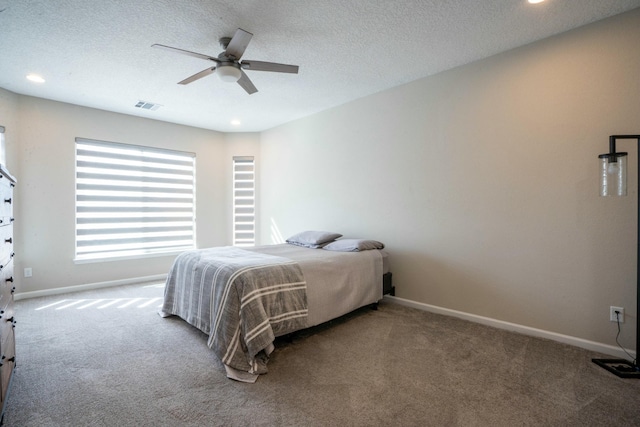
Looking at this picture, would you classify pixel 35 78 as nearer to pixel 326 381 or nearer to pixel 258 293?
pixel 258 293

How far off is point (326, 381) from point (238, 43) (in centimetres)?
244

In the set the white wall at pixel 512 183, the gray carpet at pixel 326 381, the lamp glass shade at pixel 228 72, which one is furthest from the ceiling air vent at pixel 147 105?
the gray carpet at pixel 326 381

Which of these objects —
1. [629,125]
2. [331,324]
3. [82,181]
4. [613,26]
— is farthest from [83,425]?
[613,26]

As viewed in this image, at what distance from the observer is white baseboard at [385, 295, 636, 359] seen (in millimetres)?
2267

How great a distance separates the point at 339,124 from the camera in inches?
165

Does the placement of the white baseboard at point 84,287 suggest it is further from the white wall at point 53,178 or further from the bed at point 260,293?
the bed at point 260,293

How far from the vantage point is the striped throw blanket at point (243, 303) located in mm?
2080

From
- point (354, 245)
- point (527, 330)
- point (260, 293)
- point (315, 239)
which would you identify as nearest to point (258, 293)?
point (260, 293)

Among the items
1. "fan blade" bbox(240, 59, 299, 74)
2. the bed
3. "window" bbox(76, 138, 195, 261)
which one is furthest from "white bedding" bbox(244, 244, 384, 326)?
"window" bbox(76, 138, 195, 261)

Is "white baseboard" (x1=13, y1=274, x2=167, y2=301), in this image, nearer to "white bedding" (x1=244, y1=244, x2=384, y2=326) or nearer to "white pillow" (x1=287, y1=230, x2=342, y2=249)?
"white bedding" (x1=244, y1=244, x2=384, y2=326)

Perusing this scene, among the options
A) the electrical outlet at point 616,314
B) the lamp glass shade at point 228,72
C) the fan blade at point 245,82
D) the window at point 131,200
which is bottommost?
the electrical outlet at point 616,314

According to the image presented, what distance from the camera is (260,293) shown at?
224cm

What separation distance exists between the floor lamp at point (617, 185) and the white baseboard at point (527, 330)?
5.3 inches

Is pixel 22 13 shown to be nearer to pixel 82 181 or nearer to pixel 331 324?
pixel 82 181
